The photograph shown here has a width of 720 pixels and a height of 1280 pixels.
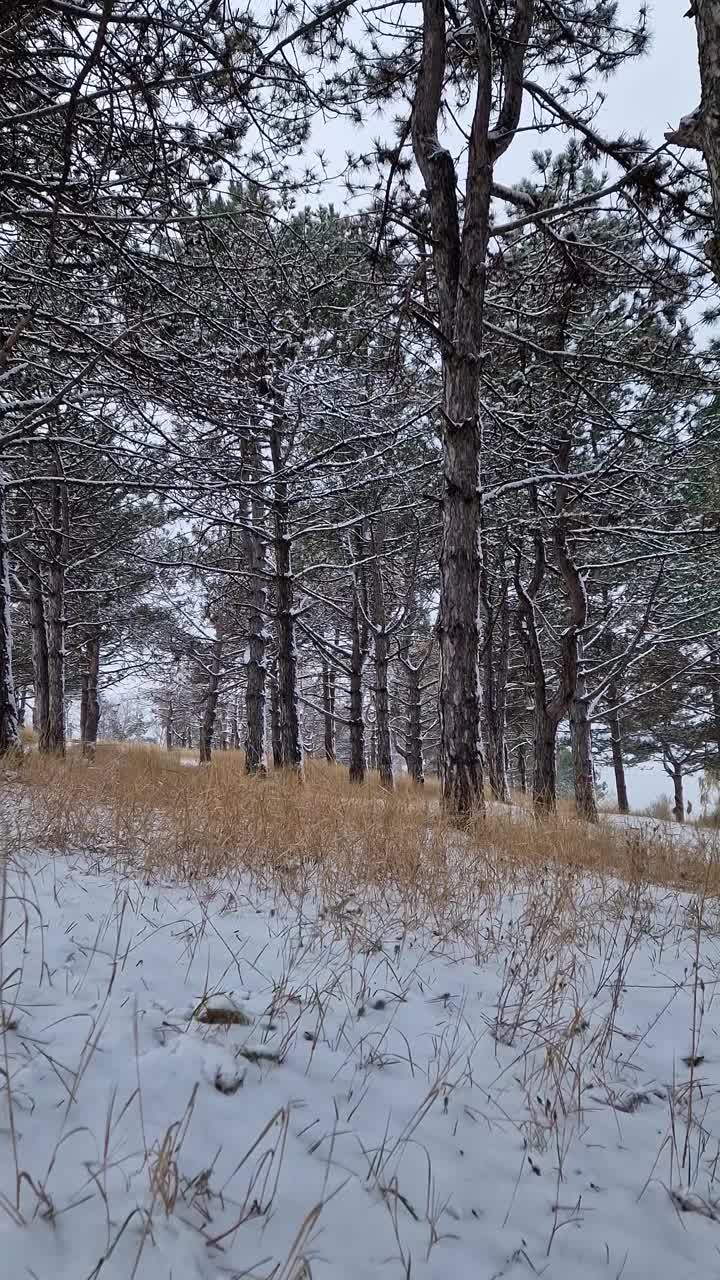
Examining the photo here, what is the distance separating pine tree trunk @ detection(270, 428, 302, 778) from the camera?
31.0 ft

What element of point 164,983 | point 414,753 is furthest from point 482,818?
point 414,753

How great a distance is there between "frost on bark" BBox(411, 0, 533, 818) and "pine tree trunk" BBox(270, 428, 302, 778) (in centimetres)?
431

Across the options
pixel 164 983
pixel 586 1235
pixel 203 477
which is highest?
pixel 203 477

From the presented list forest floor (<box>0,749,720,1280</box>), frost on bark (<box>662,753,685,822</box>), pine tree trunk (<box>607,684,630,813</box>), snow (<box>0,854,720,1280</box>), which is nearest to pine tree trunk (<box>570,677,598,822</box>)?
pine tree trunk (<box>607,684,630,813</box>)

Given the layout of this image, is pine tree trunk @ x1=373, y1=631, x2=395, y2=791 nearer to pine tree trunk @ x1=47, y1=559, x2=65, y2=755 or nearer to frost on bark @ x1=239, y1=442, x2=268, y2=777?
frost on bark @ x1=239, y1=442, x2=268, y2=777

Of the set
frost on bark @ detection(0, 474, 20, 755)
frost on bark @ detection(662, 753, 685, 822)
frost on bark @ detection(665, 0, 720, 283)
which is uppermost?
frost on bark @ detection(665, 0, 720, 283)

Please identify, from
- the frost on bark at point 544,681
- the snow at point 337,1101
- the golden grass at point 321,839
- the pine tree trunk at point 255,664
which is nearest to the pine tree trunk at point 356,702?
the pine tree trunk at point 255,664

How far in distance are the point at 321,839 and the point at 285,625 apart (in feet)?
21.0

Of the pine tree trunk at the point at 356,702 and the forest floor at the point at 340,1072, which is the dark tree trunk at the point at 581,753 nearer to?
the pine tree trunk at the point at 356,702

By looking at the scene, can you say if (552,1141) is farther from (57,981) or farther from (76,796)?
(76,796)

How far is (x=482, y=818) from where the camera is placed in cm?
461

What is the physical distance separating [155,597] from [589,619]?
10615 millimetres

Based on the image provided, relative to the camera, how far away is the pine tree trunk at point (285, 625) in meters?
9.45

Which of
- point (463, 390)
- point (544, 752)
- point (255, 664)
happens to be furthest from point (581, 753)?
point (463, 390)
